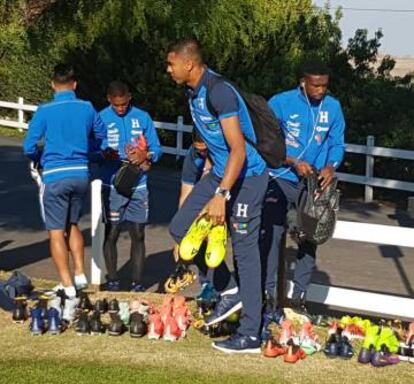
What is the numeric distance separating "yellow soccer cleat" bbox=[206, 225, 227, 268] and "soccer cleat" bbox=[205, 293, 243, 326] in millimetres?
544

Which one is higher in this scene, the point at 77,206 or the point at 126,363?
the point at 77,206

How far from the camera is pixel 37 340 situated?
656cm

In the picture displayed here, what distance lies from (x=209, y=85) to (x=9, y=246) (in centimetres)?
612

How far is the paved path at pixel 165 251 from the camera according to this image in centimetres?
1010

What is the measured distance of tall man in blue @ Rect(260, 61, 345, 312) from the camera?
282 inches

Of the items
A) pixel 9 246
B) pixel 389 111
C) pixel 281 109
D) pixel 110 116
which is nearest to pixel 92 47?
pixel 389 111

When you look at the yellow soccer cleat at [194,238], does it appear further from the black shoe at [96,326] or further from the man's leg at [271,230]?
the man's leg at [271,230]

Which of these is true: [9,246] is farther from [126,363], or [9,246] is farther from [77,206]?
[126,363]

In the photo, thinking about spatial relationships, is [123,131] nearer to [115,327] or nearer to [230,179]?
[115,327]

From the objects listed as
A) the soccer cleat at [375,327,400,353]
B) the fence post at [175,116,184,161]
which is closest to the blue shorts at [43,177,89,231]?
the soccer cleat at [375,327,400,353]

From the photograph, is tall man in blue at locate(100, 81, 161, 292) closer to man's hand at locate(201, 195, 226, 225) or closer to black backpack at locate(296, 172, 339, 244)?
black backpack at locate(296, 172, 339, 244)

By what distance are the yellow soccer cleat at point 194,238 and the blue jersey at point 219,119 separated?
386 mm

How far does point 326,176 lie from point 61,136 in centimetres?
208

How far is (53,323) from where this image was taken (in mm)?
6699
